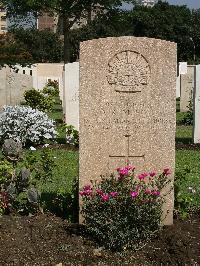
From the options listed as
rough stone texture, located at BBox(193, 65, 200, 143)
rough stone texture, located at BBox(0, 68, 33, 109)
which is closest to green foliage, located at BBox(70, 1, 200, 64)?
rough stone texture, located at BBox(0, 68, 33, 109)

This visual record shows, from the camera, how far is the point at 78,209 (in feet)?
20.6

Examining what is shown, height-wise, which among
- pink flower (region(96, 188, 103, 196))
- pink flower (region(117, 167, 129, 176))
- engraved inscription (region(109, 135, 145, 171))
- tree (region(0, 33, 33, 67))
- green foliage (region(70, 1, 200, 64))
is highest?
green foliage (region(70, 1, 200, 64))

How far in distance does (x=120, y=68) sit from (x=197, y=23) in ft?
230

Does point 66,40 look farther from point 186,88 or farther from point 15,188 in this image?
point 15,188

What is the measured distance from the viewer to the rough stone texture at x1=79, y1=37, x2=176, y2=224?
5.96 metres

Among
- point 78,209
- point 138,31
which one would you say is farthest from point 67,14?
point 78,209

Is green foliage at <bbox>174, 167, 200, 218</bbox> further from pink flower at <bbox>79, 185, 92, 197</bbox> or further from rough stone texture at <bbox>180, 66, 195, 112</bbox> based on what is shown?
rough stone texture at <bbox>180, 66, 195, 112</bbox>

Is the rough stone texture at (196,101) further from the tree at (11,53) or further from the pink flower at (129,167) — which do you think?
the tree at (11,53)

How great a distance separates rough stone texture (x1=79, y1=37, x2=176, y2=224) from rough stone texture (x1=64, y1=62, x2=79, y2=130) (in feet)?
25.6

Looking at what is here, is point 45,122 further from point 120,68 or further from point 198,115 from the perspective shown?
point 120,68

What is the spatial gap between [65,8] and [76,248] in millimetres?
39849

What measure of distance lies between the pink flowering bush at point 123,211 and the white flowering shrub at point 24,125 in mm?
7106

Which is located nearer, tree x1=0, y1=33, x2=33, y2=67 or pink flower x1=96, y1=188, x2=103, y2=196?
pink flower x1=96, y1=188, x2=103, y2=196

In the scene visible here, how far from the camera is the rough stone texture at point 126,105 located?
19.6ft
